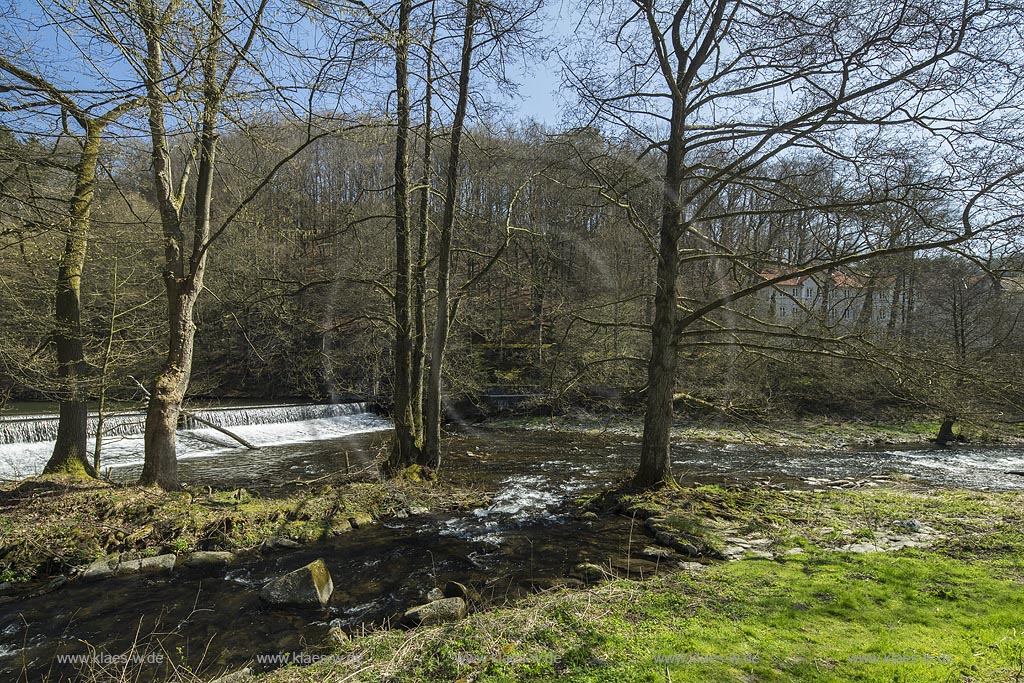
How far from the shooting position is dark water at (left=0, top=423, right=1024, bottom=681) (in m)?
4.69

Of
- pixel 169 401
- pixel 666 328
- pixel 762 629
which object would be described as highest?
pixel 666 328

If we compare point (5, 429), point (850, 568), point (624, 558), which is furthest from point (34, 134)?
point (5, 429)

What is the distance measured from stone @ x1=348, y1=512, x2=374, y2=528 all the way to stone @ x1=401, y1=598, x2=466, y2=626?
3434 millimetres

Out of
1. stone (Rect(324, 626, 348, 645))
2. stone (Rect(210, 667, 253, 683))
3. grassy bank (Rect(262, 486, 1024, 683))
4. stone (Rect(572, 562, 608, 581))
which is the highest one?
grassy bank (Rect(262, 486, 1024, 683))

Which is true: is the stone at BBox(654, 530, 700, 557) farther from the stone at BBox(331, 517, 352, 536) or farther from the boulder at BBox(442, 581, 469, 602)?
the stone at BBox(331, 517, 352, 536)

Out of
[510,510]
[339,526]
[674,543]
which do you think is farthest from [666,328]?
[339,526]

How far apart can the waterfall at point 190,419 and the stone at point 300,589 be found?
18.0ft

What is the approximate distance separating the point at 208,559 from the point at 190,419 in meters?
11.1

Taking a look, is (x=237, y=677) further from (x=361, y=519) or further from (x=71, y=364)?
(x=71, y=364)

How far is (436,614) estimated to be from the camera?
477cm

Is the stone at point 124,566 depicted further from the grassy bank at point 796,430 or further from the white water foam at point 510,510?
the grassy bank at point 796,430

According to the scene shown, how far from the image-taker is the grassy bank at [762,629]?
3.26m

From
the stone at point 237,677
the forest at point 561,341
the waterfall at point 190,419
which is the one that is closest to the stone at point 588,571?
the forest at point 561,341

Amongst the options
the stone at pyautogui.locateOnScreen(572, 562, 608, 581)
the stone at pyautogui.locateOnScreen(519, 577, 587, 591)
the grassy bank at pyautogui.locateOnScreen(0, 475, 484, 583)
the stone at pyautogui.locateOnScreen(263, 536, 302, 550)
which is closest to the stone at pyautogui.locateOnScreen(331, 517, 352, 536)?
the grassy bank at pyautogui.locateOnScreen(0, 475, 484, 583)
